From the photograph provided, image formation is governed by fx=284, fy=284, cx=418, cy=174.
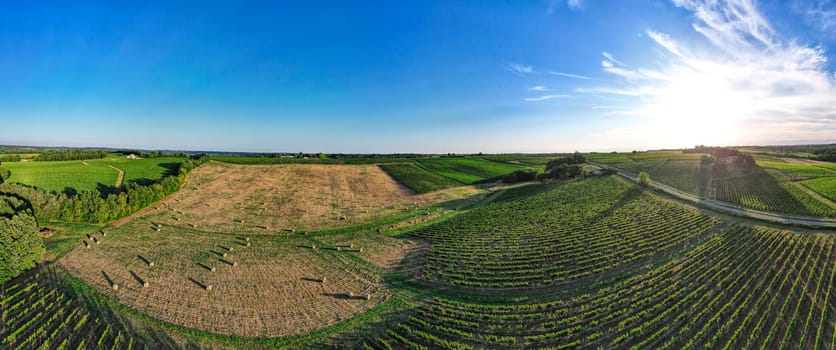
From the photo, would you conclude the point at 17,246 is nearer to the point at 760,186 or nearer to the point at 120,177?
the point at 120,177

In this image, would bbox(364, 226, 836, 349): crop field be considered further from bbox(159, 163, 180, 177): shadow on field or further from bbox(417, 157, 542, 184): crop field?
bbox(159, 163, 180, 177): shadow on field

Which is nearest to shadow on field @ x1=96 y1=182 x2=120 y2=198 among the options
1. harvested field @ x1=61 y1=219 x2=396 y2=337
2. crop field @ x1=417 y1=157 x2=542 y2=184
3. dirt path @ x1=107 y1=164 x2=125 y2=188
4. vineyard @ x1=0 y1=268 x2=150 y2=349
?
dirt path @ x1=107 y1=164 x2=125 y2=188

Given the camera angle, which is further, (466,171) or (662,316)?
(466,171)

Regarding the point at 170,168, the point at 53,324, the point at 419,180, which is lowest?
the point at 53,324

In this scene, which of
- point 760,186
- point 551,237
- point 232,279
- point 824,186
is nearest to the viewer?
point 232,279

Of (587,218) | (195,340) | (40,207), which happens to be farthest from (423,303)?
(40,207)

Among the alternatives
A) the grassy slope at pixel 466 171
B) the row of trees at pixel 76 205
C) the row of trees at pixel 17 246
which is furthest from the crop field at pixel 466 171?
the row of trees at pixel 17 246

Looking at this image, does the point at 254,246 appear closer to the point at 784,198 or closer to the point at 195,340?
the point at 195,340

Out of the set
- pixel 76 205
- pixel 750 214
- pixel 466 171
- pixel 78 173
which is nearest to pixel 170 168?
pixel 78 173
